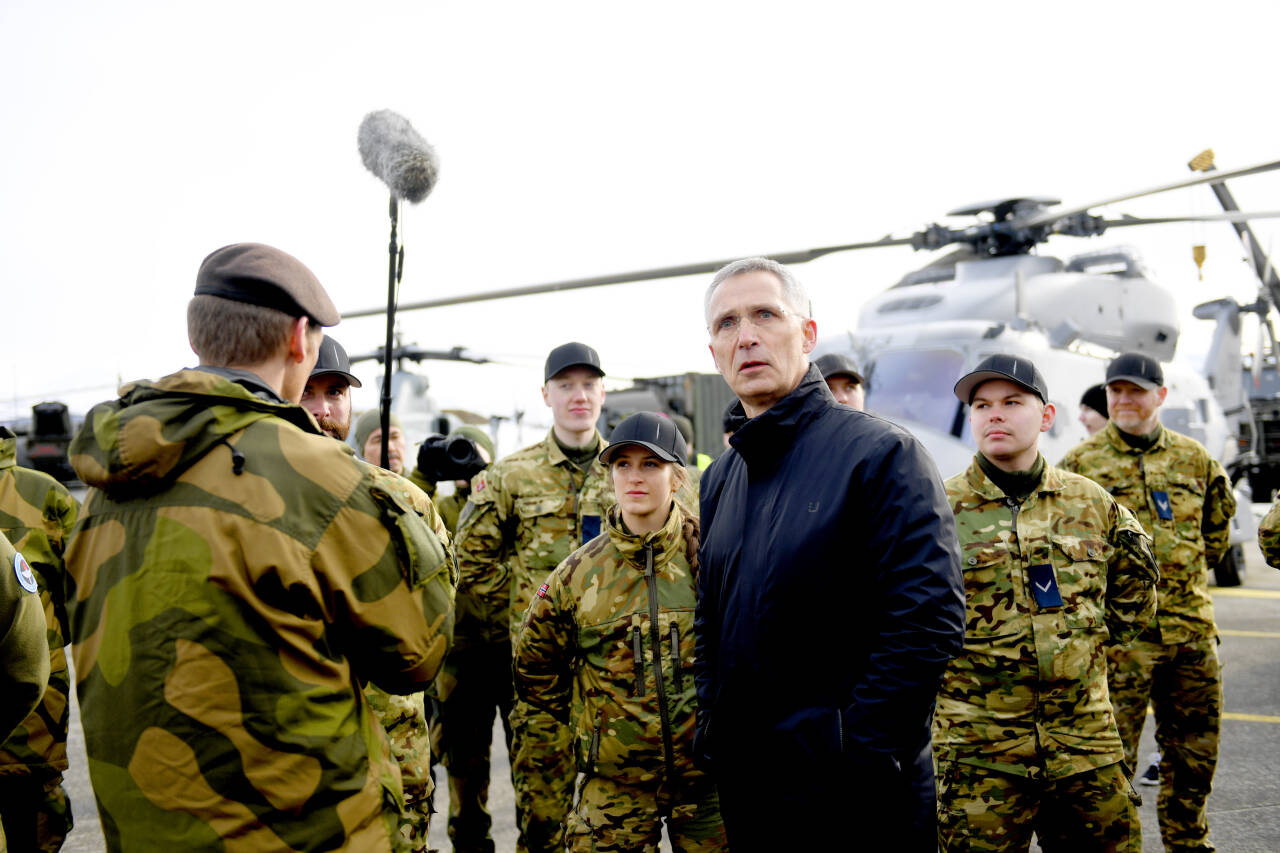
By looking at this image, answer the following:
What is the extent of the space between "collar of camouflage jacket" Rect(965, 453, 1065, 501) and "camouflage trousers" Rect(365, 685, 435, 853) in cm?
198

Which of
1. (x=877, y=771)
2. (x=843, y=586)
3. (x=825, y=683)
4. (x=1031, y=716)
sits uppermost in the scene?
(x=843, y=586)

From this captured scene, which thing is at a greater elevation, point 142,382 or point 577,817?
point 142,382

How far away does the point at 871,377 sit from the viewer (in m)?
8.82

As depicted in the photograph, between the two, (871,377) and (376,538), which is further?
(871,377)

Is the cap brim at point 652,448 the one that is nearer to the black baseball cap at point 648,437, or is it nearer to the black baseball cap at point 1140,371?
the black baseball cap at point 648,437

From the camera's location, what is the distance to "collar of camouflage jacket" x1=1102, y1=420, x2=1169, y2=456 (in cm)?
A: 455

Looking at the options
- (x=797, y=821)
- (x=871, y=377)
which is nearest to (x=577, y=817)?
(x=797, y=821)

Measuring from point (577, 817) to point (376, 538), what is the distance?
63.0 inches

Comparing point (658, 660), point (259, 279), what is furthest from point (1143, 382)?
point (259, 279)

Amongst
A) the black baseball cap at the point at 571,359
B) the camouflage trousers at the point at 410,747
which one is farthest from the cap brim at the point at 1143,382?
the camouflage trousers at the point at 410,747

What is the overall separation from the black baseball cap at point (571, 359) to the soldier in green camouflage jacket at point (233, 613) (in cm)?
257

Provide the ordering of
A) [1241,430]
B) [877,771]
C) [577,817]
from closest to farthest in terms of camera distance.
Answer: [877,771] < [577,817] < [1241,430]

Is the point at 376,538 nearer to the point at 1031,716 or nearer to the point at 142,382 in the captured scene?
the point at 142,382

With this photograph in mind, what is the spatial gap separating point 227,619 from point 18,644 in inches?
34.2
